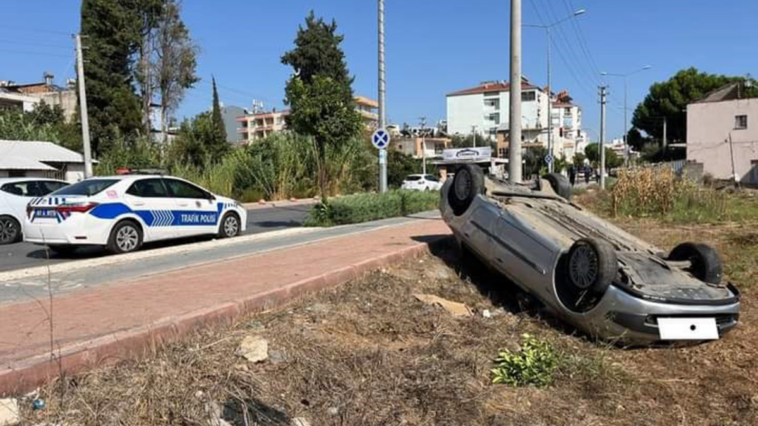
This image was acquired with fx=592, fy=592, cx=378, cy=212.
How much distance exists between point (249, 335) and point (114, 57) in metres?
Result: 44.9

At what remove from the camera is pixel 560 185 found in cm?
888

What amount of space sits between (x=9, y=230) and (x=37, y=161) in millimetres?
20515

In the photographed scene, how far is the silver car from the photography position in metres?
5.03

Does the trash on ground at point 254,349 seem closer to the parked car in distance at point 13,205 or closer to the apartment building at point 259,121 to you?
the parked car in distance at point 13,205

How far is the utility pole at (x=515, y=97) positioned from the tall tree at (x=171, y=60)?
37435mm

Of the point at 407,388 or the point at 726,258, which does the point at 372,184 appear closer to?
the point at 726,258

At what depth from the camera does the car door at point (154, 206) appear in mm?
10591

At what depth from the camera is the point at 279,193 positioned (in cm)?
3041

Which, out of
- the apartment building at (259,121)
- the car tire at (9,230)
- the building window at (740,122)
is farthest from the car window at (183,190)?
the apartment building at (259,121)

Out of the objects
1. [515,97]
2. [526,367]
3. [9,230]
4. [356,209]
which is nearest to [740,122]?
Result: [515,97]

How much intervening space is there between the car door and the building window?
4880cm

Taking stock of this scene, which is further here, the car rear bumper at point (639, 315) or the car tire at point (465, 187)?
the car tire at point (465, 187)

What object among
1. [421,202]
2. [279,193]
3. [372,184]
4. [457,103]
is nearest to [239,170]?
[279,193]

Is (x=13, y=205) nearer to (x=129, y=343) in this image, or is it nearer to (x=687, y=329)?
(x=129, y=343)
